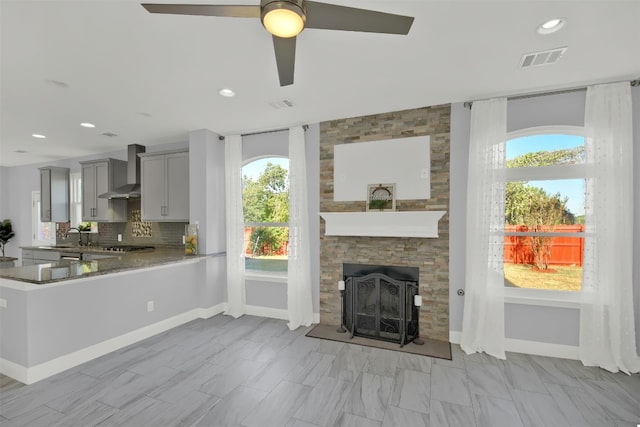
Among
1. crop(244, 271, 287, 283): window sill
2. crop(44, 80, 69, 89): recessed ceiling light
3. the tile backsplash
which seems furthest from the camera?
the tile backsplash

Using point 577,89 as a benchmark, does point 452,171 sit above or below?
below

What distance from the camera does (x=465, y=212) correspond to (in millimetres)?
3258

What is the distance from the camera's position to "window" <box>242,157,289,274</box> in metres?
4.34

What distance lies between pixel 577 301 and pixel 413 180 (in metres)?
2.08

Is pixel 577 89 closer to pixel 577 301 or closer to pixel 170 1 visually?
pixel 577 301

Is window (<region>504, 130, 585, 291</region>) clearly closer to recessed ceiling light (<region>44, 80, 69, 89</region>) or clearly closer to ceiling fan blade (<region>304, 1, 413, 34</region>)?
ceiling fan blade (<region>304, 1, 413, 34</region>)

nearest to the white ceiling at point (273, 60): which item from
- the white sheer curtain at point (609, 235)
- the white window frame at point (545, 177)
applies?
the white sheer curtain at point (609, 235)

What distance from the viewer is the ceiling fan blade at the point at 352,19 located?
1399mm

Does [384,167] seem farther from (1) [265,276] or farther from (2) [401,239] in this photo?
(1) [265,276]

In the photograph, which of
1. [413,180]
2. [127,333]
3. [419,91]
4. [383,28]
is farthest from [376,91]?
[127,333]

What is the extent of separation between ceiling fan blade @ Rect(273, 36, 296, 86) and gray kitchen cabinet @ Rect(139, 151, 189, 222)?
124 inches

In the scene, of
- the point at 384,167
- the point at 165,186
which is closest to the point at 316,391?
the point at 384,167

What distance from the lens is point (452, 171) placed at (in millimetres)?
3312

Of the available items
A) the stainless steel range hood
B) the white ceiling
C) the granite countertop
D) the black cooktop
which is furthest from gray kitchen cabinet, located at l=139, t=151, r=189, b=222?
the granite countertop
